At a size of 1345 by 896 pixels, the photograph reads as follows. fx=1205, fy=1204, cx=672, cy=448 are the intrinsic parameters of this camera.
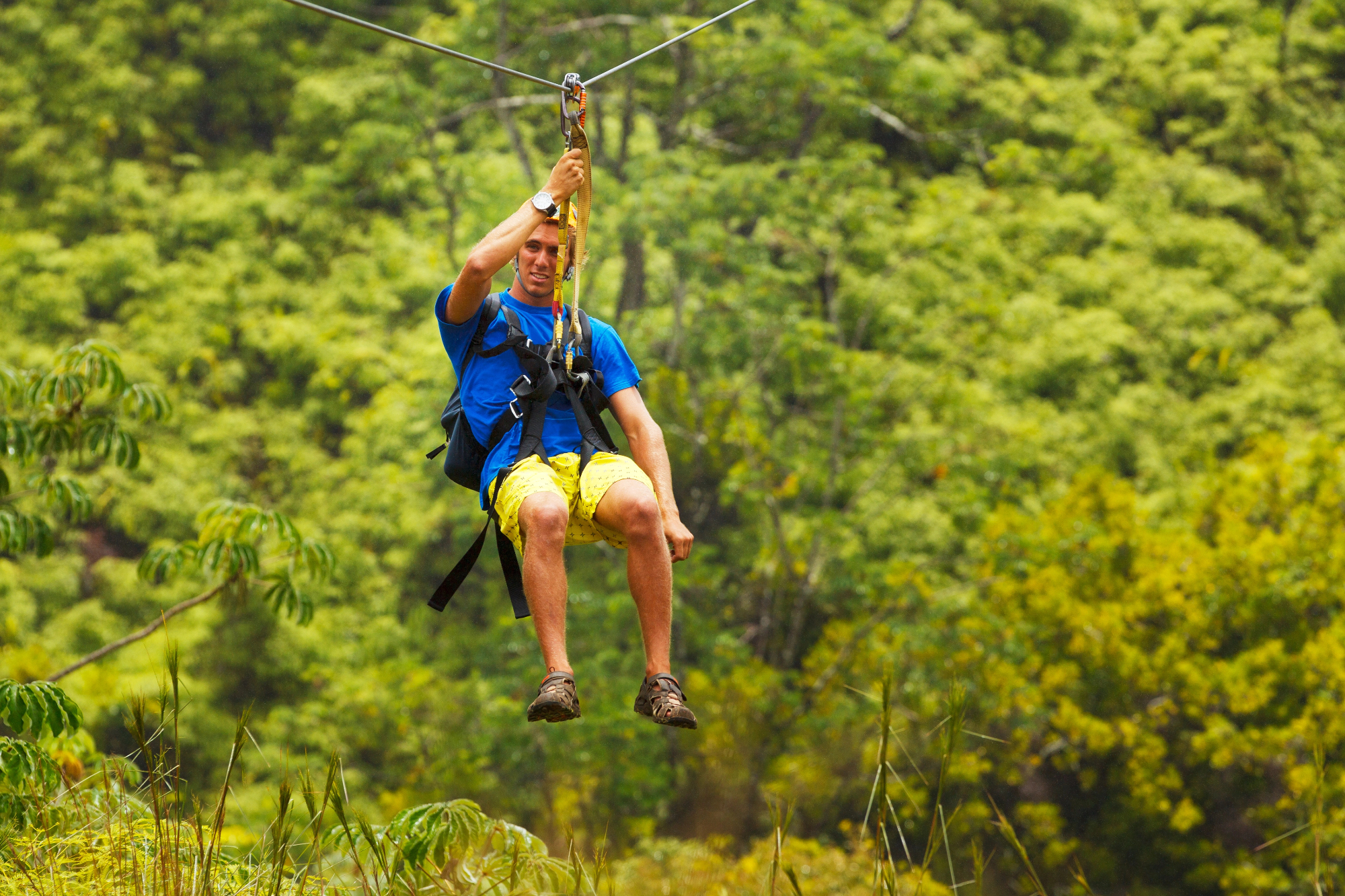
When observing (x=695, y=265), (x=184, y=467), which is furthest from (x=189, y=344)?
(x=695, y=265)

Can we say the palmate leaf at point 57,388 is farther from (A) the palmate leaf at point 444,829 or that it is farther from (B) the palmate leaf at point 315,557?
(A) the palmate leaf at point 444,829

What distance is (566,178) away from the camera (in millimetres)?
2719

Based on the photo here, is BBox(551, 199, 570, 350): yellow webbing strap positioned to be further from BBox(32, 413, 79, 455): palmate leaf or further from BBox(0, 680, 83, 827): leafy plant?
BBox(32, 413, 79, 455): palmate leaf

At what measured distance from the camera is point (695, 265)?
1213cm

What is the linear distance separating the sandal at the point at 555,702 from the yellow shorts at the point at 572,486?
0.32m

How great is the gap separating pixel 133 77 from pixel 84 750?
13.3 m

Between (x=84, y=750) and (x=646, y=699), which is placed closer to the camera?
(x=646, y=699)

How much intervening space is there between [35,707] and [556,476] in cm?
154

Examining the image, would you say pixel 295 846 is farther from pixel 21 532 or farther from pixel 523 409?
pixel 21 532

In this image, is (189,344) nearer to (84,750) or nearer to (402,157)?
(402,157)

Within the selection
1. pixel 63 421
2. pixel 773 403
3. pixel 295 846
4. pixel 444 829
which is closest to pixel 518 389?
pixel 444 829

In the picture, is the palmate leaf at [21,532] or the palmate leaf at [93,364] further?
the palmate leaf at [93,364]

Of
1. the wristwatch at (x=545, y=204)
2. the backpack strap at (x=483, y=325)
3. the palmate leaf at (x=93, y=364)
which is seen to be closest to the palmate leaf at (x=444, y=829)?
the backpack strap at (x=483, y=325)

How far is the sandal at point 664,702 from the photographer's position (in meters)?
2.50
